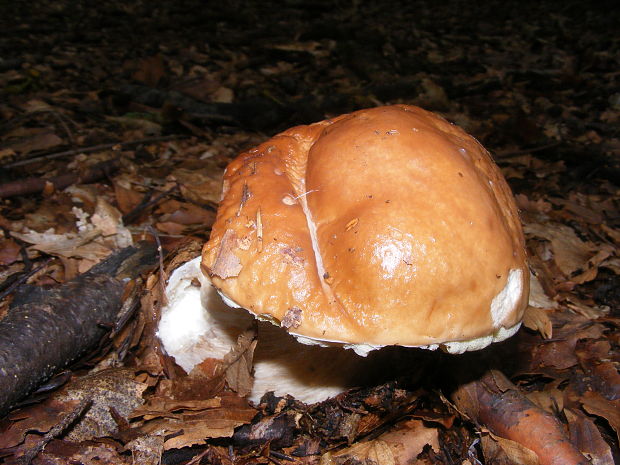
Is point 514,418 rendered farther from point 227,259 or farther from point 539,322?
point 227,259

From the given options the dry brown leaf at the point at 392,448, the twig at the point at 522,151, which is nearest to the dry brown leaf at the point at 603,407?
the dry brown leaf at the point at 392,448

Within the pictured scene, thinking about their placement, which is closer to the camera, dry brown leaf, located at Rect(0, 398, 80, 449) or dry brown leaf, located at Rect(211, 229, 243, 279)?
dry brown leaf, located at Rect(211, 229, 243, 279)

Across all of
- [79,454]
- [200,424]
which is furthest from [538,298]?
[79,454]

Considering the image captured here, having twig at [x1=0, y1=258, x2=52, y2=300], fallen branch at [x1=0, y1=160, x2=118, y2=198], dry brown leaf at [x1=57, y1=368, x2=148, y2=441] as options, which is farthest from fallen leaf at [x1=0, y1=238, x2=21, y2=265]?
dry brown leaf at [x1=57, y1=368, x2=148, y2=441]

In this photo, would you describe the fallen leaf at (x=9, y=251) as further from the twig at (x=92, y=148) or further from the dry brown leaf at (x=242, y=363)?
the dry brown leaf at (x=242, y=363)

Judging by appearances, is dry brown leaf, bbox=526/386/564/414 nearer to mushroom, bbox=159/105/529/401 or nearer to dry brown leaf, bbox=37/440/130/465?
mushroom, bbox=159/105/529/401

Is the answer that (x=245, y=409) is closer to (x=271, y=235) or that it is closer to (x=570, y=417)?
(x=271, y=235)

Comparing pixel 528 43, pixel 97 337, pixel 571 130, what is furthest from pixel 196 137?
pixel 528 43
